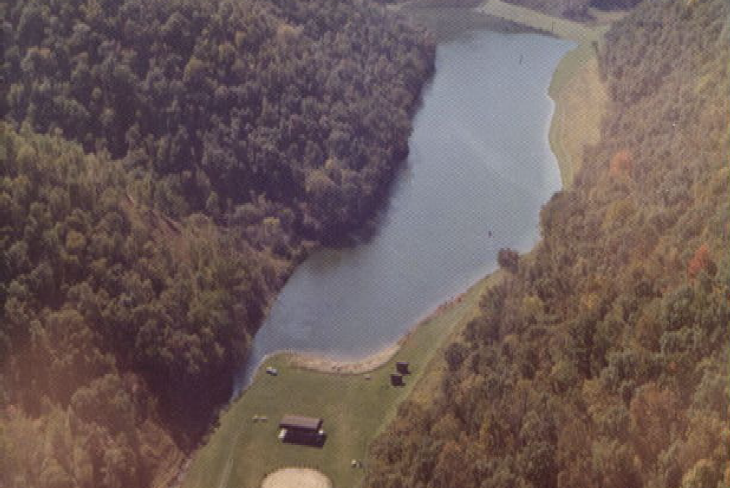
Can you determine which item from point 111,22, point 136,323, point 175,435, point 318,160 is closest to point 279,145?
point 318,160

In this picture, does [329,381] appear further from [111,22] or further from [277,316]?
[111,22]

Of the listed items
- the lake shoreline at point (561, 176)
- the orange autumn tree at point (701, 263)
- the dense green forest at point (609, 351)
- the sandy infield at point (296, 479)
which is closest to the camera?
the dense green forest at point (609, 351)

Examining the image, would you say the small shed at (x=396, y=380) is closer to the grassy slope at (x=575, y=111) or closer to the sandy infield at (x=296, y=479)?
the sandy infield at (x=296, y=479)

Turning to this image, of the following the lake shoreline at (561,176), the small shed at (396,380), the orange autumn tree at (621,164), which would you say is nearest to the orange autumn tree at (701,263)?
the orange autumn tree at (621,164)

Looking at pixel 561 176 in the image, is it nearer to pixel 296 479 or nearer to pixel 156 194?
pixel 156 194

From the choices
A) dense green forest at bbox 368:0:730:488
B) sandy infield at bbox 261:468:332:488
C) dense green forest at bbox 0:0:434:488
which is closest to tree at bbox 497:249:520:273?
dense green forest at bbox 368:0:730:488

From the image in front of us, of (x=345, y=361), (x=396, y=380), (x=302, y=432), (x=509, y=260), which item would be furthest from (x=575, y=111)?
(x=302, y=432)
